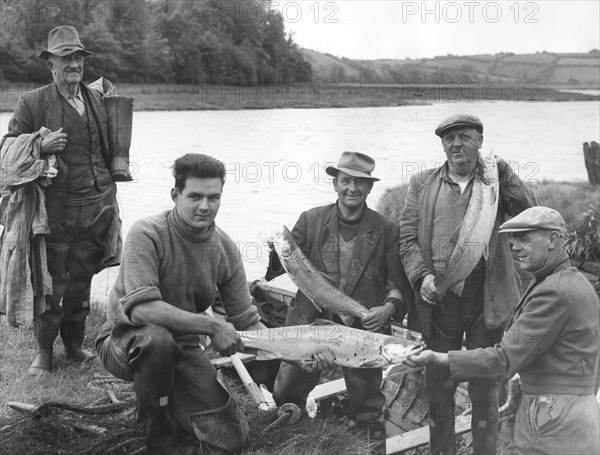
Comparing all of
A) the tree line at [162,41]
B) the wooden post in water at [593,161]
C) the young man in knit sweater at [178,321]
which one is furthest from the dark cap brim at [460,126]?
the tree line at [162,41]

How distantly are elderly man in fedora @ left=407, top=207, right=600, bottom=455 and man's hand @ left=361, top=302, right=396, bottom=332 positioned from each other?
3.09 feet

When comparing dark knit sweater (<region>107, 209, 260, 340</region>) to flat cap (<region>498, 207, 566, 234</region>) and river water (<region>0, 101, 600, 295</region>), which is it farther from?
river water (<region>0, 101, 600, 295</region>)

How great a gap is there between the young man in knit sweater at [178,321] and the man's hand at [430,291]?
128 centimetres

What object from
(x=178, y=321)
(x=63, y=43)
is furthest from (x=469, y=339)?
(x=63, y=43)

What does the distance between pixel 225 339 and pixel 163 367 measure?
38cm

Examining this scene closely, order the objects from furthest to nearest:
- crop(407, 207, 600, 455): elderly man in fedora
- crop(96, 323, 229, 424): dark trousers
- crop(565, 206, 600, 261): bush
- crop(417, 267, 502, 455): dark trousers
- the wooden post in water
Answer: the wooden post in water
crop(565, 206, 600, 261): bush
crop(417, 267, 502, 455): dark trousers
crop(96, 323, 229, 424): dark trousers
crop(407, 207, 600, 455): elderly man in fedora

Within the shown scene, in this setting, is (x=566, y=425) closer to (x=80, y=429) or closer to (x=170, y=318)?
(x=170, y=318)

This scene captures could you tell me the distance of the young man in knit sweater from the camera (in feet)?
12.5

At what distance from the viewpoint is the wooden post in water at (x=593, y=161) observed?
15016 millimetres

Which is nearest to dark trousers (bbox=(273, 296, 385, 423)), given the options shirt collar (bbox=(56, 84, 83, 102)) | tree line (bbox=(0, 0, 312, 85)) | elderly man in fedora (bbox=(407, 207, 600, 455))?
elderly man in fedora (bbox=(407, 207, 600, 455))

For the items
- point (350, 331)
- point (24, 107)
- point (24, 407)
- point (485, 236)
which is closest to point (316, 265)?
point (350, 331)

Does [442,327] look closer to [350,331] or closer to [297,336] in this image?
[350,331]

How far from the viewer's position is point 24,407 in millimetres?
4754

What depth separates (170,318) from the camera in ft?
12.5
